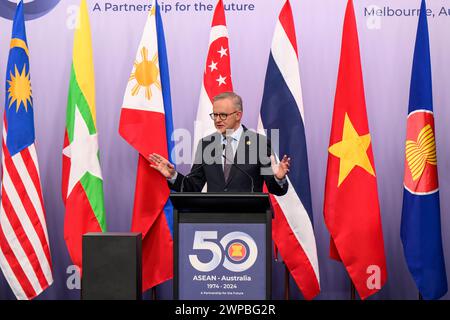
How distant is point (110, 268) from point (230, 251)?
1.85 feet

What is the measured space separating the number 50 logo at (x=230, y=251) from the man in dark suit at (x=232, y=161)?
537mm

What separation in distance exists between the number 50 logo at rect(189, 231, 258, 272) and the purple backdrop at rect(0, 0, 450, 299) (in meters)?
2.19

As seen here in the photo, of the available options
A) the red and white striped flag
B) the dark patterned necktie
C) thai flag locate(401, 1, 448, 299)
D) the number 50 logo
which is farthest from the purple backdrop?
the number 50 logo

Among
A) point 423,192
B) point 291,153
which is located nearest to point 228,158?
point 291,153

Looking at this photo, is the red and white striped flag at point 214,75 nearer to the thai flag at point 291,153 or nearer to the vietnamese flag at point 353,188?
the thai flag at point 291,153

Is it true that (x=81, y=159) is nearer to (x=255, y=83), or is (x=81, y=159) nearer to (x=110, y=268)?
(x=255, y=83)

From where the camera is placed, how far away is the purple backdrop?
461 cm

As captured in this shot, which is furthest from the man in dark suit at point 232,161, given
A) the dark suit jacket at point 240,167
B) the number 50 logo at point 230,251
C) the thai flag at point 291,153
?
the thai flag at point 291,153

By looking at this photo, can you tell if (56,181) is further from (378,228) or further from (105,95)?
(378,228)

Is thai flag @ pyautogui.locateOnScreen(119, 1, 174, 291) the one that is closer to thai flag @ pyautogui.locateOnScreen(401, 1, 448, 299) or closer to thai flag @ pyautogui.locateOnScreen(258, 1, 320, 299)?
thai flag @ pyautogui.locateOnScreen(258, 1, 320, 299)

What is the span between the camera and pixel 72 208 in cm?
412

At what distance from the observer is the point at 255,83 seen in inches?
184

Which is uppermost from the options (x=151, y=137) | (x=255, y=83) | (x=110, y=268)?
(x=255, y=83)

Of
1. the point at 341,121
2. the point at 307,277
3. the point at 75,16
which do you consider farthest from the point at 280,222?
the point at 75,16
